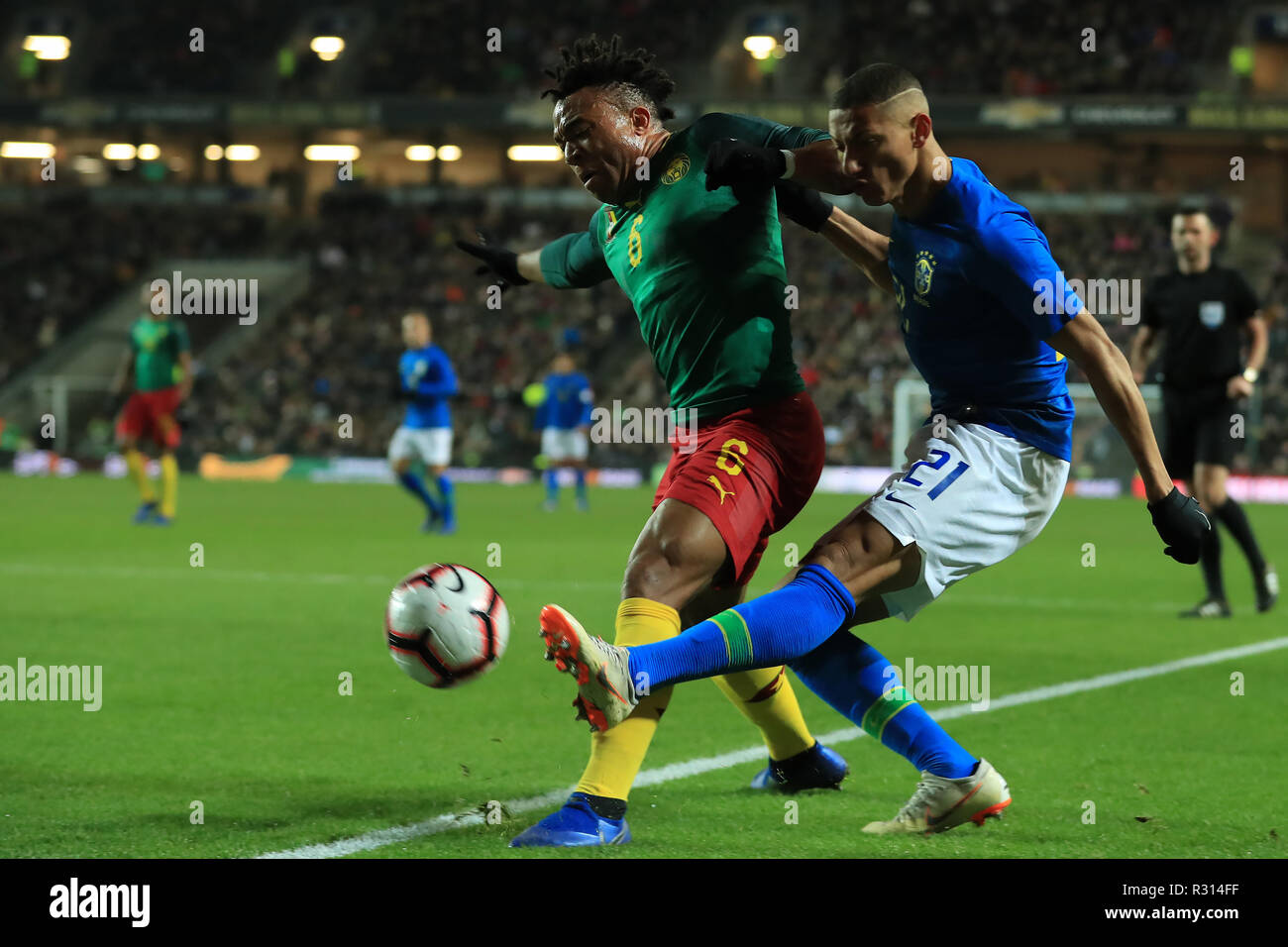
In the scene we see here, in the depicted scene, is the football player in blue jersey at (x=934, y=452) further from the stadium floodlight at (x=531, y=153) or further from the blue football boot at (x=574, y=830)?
the stadium floodlight at (x=531, y=153)

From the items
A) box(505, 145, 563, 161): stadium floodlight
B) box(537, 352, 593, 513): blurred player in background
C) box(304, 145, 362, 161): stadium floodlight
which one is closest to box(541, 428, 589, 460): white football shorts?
box(537, 352, 593, 513): blurred player in background

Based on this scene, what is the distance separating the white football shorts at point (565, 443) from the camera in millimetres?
20516

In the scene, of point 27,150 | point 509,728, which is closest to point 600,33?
point 27,150

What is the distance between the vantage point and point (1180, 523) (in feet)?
12.5

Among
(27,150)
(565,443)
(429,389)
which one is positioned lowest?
(565,443)

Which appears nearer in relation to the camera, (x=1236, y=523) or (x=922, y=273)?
(x=922, y=273)

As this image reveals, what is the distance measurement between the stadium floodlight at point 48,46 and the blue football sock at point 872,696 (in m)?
32.0

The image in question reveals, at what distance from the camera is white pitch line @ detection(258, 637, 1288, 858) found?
4.07m

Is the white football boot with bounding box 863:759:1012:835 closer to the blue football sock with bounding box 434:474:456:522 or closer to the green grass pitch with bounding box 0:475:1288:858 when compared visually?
the green grass pitch with bounding box 0:475:1288:858

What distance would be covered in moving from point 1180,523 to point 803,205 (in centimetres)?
133

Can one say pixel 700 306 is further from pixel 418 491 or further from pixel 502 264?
pixel 418 491

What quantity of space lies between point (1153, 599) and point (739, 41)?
25631 millimetres

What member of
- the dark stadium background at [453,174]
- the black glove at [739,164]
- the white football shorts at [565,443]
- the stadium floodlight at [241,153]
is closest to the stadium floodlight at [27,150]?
the dark stadium background at [453,174]

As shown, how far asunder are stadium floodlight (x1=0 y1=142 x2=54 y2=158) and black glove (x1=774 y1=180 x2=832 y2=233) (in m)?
37.7
